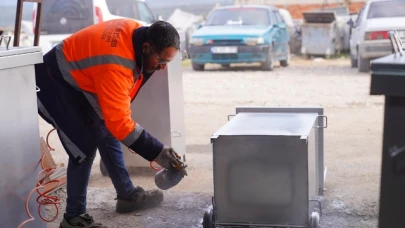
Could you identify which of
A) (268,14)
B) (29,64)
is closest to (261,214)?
(29,64)

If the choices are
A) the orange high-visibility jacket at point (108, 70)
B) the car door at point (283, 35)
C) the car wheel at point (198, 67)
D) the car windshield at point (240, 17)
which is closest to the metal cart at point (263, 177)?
the orange high-visibility jacket at point (108, 70)

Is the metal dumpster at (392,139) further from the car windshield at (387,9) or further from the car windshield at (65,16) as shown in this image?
the car windshield at (387,9)

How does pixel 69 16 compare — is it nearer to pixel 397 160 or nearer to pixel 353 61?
pixel 353 61

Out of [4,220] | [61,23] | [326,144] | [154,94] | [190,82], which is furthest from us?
[190,82]

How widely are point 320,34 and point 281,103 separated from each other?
29.5 feet

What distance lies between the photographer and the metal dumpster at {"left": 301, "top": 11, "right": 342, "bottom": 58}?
18469 millimetres

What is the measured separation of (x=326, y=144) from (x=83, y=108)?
3564 millimetres

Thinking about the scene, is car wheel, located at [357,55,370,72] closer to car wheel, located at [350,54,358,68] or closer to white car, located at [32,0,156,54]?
car wheel, located at [350,54,358,68]

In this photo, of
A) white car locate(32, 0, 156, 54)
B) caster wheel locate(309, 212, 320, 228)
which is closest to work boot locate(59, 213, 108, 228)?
caster wheel locate(309, 212, 320, 228)

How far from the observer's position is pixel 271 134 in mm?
3744

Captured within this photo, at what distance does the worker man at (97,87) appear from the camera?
12.4ft

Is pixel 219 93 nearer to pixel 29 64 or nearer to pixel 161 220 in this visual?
pixel 161 220

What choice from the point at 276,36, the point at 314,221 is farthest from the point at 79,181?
the point at 276,36

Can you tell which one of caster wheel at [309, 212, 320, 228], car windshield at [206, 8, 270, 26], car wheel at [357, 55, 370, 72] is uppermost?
caster wheel at [309, 212, 320, 228]
